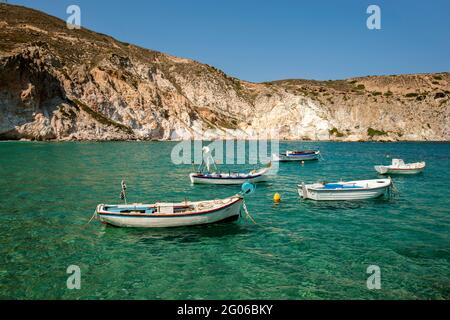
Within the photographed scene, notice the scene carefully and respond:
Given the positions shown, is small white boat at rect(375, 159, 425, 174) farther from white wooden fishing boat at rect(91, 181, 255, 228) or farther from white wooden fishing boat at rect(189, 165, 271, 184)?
white wooden fishing boat at rect(91, 181, 255, 228)

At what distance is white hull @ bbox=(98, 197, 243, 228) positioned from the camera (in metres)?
20.4

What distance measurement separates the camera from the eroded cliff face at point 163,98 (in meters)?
105

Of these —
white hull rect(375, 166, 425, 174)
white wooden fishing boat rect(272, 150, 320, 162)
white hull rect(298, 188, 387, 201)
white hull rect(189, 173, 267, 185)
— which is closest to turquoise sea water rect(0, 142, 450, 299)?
white hull rect(298, 188, 387, 201)

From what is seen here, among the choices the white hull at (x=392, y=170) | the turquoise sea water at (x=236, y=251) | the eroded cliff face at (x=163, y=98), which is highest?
the eroded cliff face at (x=163, y=98)

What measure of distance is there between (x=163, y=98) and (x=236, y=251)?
12547 centimetres

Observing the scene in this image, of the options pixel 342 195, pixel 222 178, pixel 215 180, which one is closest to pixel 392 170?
pixel 342 195

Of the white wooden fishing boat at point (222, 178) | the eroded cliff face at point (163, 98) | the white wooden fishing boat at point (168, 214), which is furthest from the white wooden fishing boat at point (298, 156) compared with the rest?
the eroded cliff face at point (163, 98)

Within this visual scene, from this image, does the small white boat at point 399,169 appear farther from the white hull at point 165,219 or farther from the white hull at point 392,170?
the white hull at point 165,219

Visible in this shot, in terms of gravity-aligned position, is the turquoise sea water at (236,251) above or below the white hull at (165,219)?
below

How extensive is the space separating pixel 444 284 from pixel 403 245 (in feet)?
15.4

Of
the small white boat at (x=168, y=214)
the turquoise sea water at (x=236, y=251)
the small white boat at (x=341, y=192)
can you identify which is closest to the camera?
the turquoise sea water at (x=236, y=251)

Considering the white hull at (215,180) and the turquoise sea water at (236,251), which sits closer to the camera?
the turquoise sea water at (236,251)

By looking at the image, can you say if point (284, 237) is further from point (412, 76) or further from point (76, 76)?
point (412, 76)
